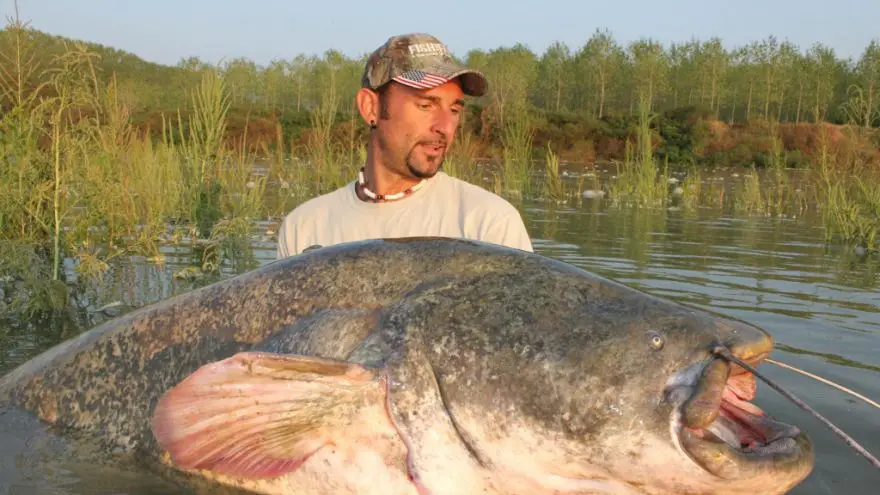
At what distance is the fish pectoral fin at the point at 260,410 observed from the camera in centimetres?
201

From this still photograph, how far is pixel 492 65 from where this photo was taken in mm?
52344

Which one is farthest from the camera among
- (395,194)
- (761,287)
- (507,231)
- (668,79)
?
(668,79)

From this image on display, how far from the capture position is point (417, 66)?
11.6 feet

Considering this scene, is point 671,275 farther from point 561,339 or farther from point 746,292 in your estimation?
point 561,339

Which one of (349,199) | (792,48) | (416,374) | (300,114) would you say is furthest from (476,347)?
(792,48)

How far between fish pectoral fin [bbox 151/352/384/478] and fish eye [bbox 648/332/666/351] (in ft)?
2.18

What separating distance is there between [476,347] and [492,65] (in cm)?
5163

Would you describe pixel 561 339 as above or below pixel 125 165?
below

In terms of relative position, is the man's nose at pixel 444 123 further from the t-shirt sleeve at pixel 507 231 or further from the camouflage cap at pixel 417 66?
the t-shirt sleeve at pixel 507 231

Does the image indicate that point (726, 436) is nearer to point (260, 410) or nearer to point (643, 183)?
point (260, 410)

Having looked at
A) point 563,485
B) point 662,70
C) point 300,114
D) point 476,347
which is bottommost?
point 563,485

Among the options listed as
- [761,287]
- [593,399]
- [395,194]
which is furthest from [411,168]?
[761,287]

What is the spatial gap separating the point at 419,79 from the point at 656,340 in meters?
1.85

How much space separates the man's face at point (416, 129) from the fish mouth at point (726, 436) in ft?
6.09
